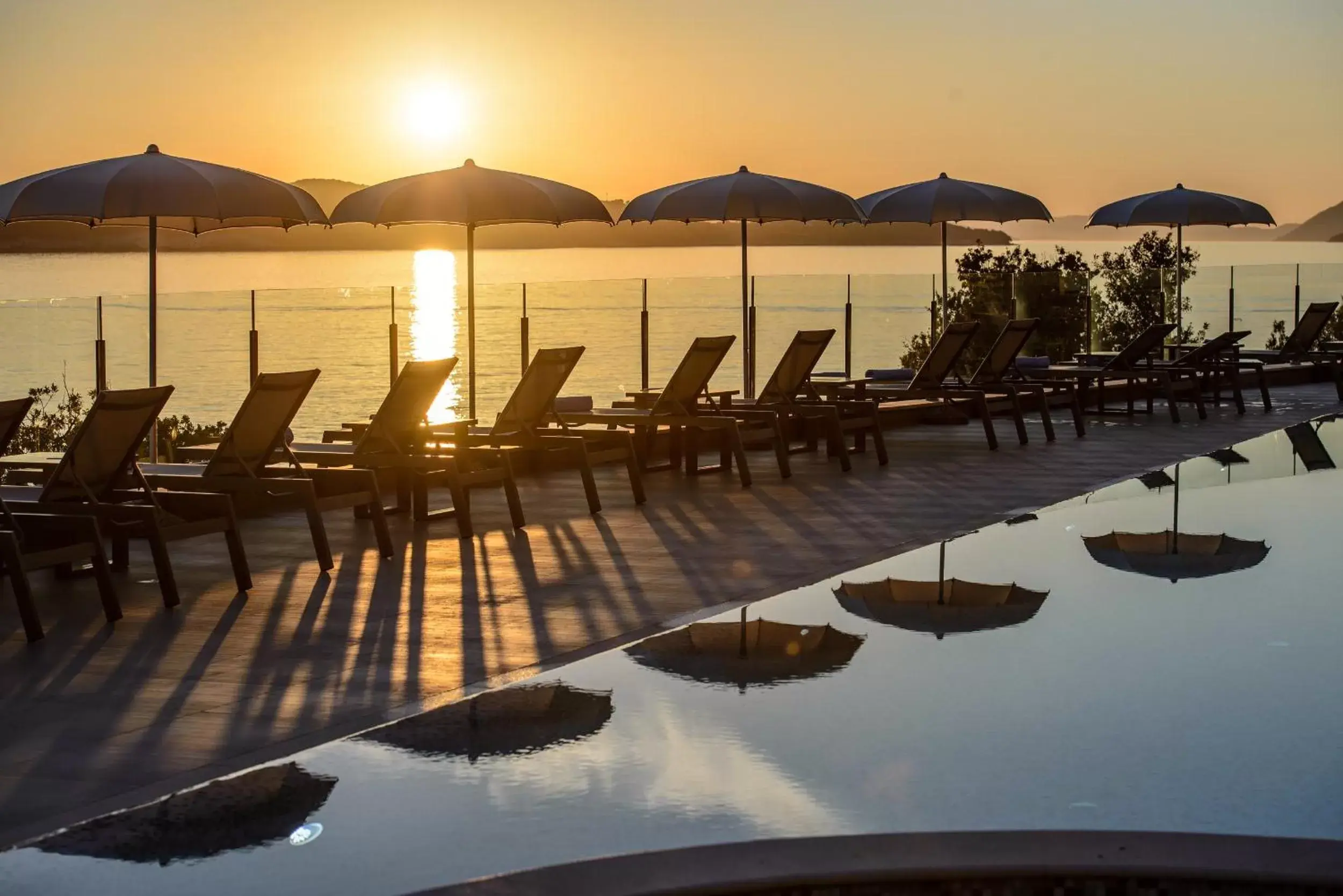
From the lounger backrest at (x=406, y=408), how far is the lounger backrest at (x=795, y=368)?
2.97m

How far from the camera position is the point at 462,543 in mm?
8234

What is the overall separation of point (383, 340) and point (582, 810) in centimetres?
1162

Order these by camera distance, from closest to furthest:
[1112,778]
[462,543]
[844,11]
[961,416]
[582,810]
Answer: [582,810] → [1112,778] → [462,543] → [961,416] → [844,11]

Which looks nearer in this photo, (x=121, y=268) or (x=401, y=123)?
(x=121, y=268)

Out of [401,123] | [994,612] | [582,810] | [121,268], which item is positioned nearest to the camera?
[582,810]

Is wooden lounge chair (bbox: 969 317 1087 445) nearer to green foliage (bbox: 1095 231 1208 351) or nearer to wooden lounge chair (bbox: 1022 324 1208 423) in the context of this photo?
wooden lounge chair (bbox: 1022 324 1208 423)

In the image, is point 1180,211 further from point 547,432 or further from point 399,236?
point 547,432

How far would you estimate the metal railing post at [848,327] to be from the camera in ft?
59.2

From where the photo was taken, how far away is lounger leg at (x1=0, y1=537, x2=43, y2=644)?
591cm

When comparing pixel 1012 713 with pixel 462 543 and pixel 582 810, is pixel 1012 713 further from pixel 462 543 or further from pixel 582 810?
pixel 462 543

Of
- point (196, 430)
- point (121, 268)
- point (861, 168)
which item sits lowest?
point (196, 430)

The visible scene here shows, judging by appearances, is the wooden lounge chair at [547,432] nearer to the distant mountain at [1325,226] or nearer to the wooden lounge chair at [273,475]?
the wooden lounge chair at [273,475]

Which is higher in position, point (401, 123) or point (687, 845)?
point (401, 123)

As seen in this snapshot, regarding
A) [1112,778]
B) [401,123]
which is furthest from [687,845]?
[401,123]
